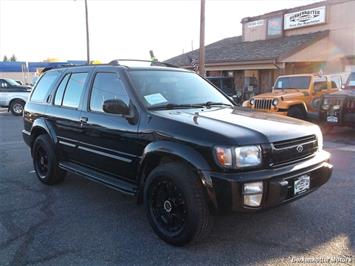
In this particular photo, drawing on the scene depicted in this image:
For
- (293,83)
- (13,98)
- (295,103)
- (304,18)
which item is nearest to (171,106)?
(295,103)

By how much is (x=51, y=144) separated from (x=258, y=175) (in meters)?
3.34

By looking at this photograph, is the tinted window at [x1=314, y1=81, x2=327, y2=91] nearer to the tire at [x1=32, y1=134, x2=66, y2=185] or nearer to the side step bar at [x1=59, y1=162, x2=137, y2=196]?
the tire at [x1=32, y1=134, x2=66, y2=185]

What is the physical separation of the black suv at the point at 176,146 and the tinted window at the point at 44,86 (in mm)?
361

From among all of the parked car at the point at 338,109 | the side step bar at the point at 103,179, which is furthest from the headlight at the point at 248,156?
the parked car at the point at 338,109

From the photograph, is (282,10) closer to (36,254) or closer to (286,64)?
(286,64)

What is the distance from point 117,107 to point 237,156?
1.48 meters

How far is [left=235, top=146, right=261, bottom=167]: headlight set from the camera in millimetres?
3204

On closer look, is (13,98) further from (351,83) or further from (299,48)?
(299,48)

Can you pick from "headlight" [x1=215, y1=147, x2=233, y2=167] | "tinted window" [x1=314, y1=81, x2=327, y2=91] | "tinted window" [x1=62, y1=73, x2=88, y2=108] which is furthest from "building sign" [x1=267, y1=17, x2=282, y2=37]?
"headlight" [x1=215, y1=147, x2=233, y2=167]

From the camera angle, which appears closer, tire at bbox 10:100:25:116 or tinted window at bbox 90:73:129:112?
tinted window at bbox 90:73:129:112

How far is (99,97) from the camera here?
14.9 feet

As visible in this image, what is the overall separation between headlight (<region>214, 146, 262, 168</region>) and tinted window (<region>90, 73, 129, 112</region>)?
1.40 m

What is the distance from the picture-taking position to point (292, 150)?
3.56 metres

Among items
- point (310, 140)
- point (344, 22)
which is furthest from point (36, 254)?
point (344, 22)
